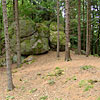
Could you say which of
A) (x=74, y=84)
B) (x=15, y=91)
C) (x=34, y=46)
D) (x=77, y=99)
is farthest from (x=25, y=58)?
(x=77, y=99)

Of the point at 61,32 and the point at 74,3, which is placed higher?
the point at 74,3

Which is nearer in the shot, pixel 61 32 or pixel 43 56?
pixel 43 56

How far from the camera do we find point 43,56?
15156 mm

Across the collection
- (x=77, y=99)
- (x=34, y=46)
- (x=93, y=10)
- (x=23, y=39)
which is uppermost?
Answer: (x=93, y=10)

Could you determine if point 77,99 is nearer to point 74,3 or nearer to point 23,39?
point 23,39

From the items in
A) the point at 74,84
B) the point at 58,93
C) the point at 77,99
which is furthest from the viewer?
the point at 74,84

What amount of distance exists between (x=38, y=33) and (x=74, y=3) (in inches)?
282

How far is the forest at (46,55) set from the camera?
581cm

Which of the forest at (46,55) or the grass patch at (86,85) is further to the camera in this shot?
the forest at (46,55)

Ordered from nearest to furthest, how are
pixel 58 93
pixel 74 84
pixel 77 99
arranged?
pixel 77 99
pixel 58 93
pixel 74 84

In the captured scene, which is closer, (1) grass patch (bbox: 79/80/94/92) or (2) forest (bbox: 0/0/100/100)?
(1) grass patch (bbox: 79/80/94/92)

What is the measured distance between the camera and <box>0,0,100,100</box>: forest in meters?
5.81

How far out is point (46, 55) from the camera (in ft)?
50.6

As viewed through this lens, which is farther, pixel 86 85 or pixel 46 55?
pixel 46 55
